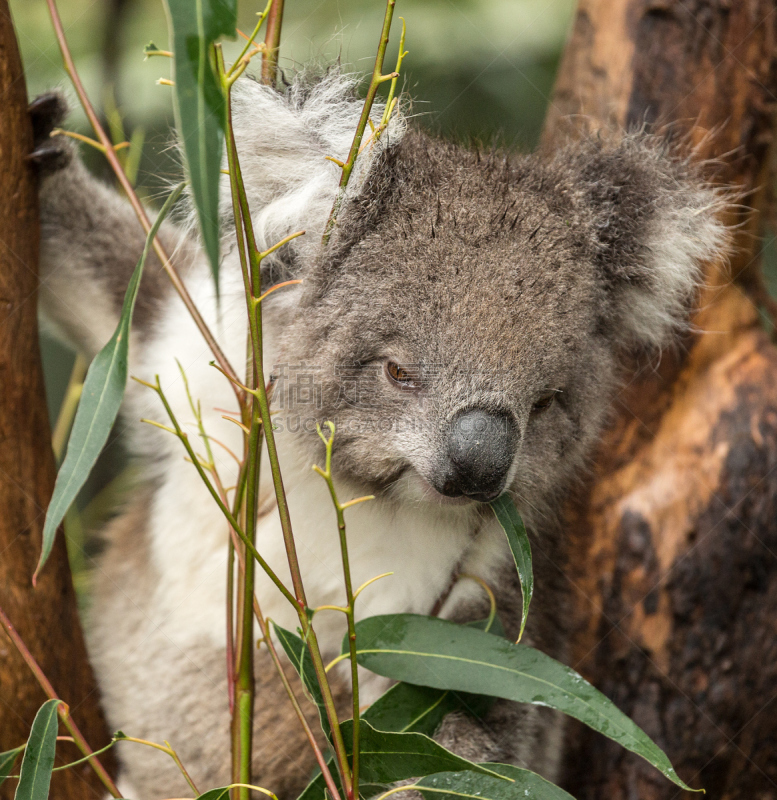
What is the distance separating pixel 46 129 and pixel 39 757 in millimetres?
1349

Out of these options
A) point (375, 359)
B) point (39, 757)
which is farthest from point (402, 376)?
point (39, 757)

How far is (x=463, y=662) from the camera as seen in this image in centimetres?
160

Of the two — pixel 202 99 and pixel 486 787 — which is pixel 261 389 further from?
pixel 486 787

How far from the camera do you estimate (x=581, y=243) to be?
1899 mm

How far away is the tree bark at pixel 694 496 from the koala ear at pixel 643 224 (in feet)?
2.08

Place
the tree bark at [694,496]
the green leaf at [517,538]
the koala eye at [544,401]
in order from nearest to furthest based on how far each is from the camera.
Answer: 1. the green leaf at [517,538]
2. the koala eye at [544,401]
3. the tree bark at [694,496]

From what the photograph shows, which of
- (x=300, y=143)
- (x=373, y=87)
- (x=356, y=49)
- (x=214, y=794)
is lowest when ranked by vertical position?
(x=214, y=794)

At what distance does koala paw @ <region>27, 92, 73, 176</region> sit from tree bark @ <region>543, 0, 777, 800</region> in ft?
4.88

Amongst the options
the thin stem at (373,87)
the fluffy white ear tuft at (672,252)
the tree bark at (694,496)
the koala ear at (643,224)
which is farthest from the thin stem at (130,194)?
the tree bark at (694,496)

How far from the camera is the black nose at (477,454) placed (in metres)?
1.54

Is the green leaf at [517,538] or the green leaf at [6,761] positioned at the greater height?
the green leaf at [517,538]

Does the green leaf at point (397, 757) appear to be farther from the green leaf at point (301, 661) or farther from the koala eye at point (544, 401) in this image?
the koala eye at point (544, 401)

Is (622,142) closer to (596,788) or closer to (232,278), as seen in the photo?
(232,278)

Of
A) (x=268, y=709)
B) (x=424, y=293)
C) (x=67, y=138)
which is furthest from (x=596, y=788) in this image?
(x=67, y=138)
